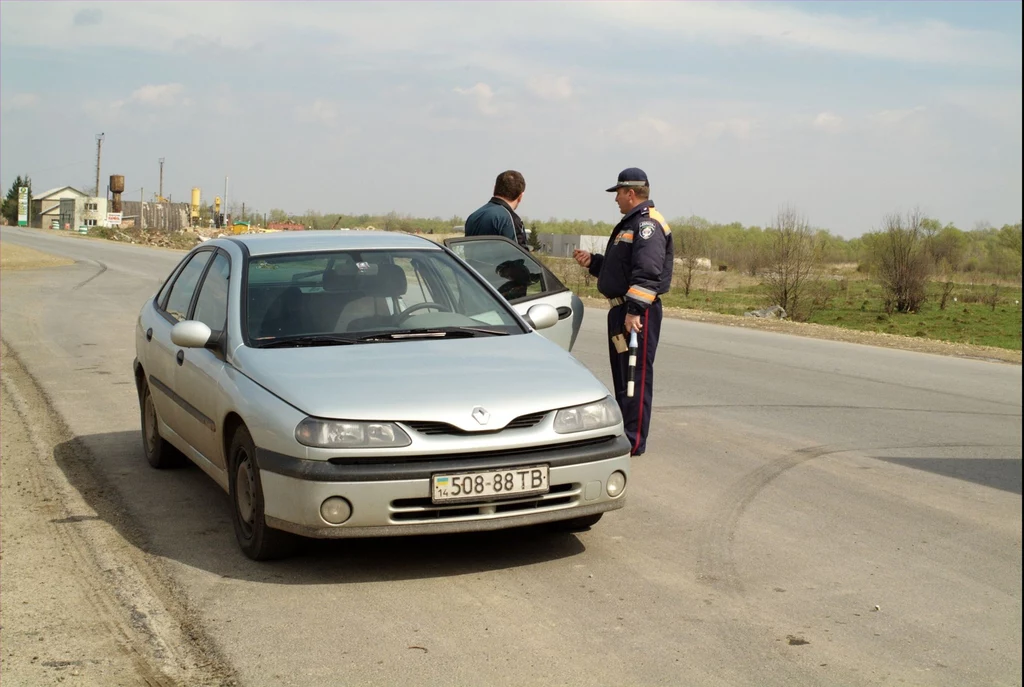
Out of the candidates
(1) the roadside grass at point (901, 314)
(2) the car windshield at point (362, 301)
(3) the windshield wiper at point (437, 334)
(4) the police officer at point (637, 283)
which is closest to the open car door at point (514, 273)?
(4) the police officer at point (637, 283)

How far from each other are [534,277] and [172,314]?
265 cm

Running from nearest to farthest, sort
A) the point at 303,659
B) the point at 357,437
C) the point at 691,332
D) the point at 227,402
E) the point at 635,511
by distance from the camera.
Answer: the point at 303,659 < the point at 357,437 < the point at 227,402 < the point at 635,511 < the point at 691,332

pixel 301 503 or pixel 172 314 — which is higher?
pixel 172 314

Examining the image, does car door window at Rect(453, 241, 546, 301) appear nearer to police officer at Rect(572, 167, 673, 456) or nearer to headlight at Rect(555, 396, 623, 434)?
police officer at Rect(572, 167, 673, 456)

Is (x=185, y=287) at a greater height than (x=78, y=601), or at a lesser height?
greater

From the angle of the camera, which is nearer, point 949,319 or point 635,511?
point 635,511

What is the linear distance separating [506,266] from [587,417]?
3436 millimetres

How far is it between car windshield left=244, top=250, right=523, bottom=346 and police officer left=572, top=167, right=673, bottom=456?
1480 mm

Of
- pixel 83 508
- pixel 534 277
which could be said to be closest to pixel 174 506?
pixel 83 508

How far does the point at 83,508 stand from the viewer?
6.42 meters

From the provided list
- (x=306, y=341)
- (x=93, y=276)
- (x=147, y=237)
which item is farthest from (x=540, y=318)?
(x=147, y=237)

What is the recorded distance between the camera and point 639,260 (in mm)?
7707

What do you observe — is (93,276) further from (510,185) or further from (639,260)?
(639,260)

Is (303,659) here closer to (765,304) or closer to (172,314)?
(172,314)
